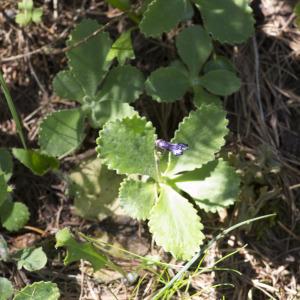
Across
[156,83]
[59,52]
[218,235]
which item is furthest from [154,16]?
[218,235]

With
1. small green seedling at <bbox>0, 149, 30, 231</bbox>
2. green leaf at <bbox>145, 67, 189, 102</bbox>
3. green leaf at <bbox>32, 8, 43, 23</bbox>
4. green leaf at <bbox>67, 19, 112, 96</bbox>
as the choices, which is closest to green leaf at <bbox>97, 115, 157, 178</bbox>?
green leaf at <bbox>145, 67, 189, 102</bbox>

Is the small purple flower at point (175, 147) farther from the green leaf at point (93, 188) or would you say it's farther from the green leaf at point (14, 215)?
the green leaf at point (14, 215)

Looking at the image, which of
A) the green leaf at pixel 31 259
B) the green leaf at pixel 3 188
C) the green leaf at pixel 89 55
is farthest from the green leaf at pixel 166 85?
the green leaf at pixel 31 259

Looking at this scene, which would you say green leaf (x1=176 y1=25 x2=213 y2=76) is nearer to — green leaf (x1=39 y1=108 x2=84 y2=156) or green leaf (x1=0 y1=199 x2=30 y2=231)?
green leaf (x1=39 y1=108 x2=84 y2=156)

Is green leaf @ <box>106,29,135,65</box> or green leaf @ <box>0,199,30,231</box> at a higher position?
green leaf @ <box>106,29,135,65</box>

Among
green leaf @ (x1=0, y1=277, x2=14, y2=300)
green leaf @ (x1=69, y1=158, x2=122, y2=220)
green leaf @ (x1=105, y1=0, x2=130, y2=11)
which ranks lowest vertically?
green leaf @ (x1=0, y1=277, x2=14, y2=300)

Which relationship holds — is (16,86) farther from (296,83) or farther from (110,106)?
(296,83)

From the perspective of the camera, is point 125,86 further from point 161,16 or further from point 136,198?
point 136,198
